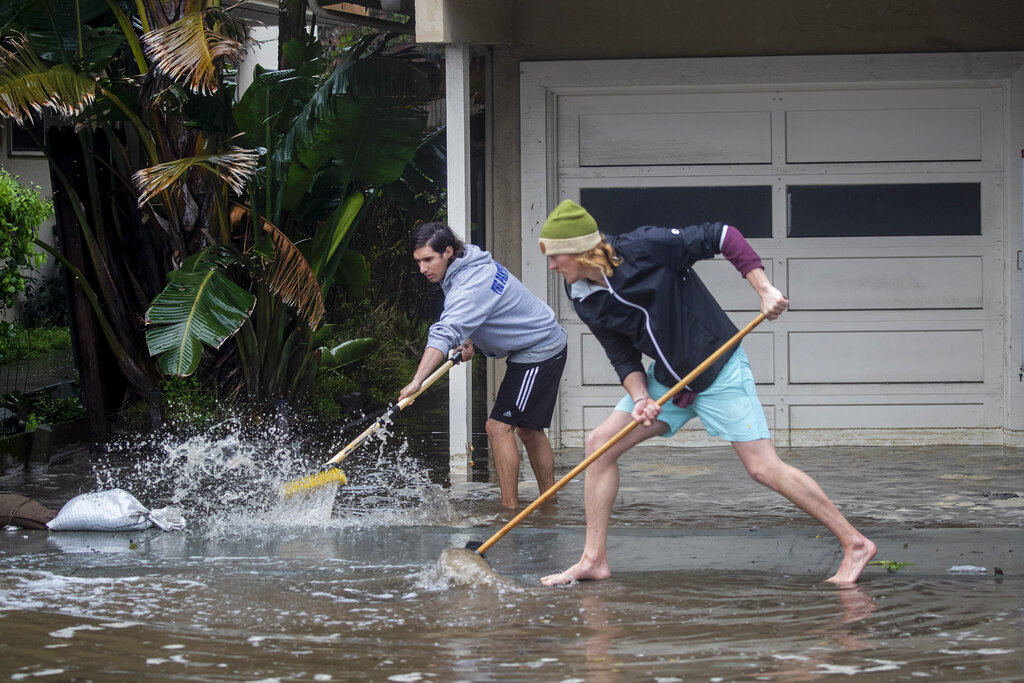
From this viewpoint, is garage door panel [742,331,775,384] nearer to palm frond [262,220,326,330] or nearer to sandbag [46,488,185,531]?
palm frond [262,220,326,330]

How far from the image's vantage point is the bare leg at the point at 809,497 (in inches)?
202

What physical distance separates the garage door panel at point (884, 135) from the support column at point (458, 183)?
8.10 ft

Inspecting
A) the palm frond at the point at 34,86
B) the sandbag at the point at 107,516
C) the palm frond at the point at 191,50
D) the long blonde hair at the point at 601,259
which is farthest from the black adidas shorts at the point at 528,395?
the palm frond at the point at 34,86

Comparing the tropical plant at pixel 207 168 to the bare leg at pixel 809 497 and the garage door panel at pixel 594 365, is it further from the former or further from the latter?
the bare leg at pixel 809 497

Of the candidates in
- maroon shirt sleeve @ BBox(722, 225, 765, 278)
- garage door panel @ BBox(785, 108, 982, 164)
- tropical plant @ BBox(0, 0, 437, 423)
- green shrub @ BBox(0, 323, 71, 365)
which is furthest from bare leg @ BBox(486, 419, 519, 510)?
green shrub @ BBox(0, 323, 71, 365)

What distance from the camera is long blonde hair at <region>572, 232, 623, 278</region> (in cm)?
510

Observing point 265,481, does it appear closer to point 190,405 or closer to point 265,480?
point 265,480

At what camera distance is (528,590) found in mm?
5223

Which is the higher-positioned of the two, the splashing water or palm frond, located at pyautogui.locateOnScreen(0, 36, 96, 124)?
palm frond, located at pyautogui.locateOnScreen(0, 36, 96, 124)

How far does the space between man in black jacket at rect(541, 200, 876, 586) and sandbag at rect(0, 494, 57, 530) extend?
299 centimetres

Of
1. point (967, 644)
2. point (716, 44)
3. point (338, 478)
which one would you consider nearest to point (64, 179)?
point (338, 478)

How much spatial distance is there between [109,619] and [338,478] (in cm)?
198

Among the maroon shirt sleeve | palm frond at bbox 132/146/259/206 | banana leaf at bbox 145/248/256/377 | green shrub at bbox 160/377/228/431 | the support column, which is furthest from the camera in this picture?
green shrub at bbox 160/377/228/431

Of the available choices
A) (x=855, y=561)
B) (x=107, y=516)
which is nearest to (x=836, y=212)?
(x=855, y=561)
